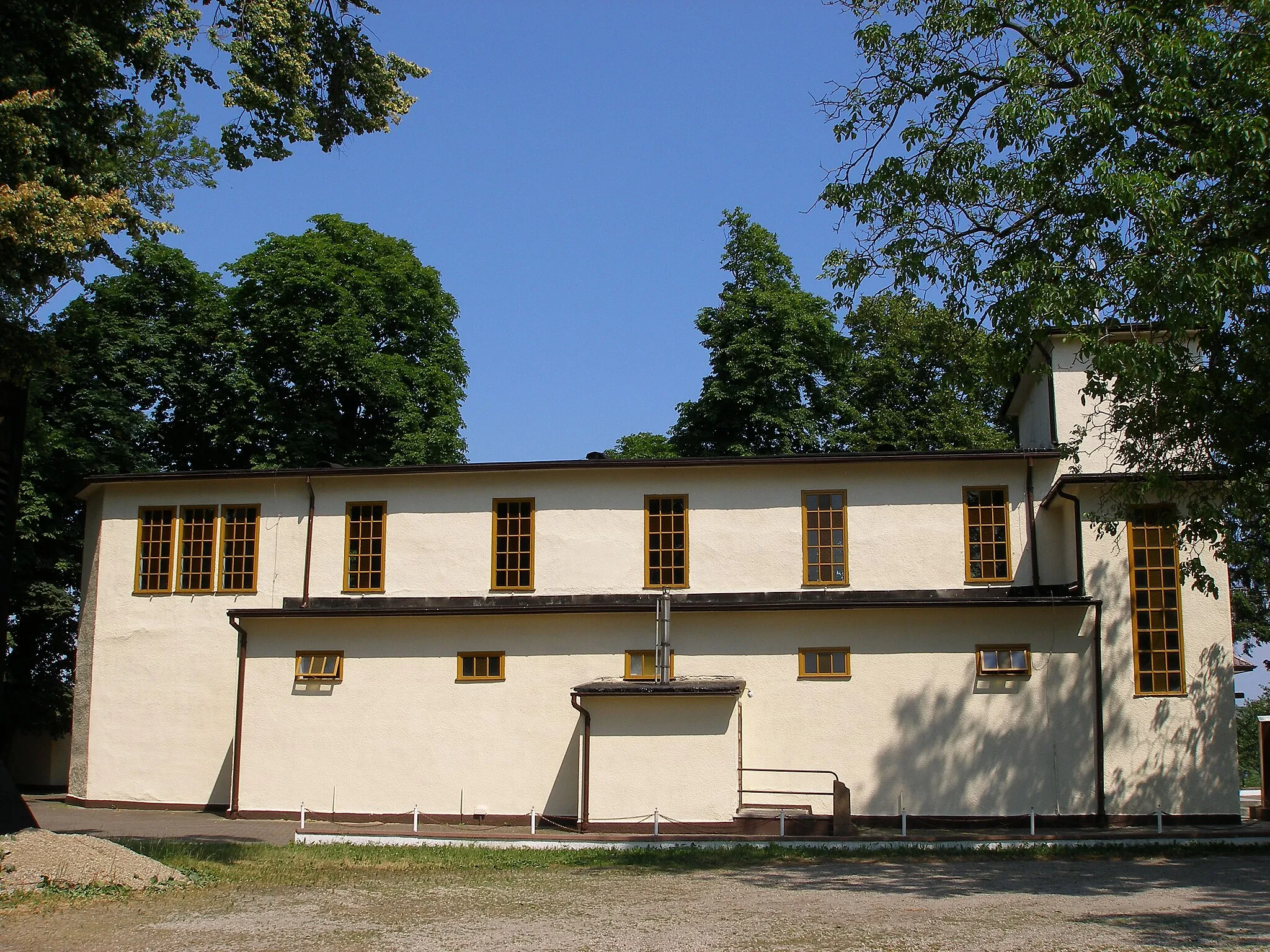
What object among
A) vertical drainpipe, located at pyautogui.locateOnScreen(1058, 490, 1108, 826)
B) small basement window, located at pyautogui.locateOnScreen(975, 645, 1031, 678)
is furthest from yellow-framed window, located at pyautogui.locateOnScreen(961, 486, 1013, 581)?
small basement window, located at pyautogui.locateOnScreen(975, 645, 1031, 678)

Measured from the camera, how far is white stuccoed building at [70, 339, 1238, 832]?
20.4 m

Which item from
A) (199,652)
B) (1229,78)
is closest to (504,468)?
(199,652)

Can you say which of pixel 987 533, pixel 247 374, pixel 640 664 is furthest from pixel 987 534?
pixel 247 374

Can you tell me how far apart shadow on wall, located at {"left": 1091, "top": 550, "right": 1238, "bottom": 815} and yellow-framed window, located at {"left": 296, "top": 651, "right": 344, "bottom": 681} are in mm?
13338

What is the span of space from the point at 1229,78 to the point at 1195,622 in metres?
10.2

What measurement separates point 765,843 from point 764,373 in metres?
18.6

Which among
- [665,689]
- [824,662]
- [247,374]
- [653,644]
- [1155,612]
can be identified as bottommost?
[665,689]

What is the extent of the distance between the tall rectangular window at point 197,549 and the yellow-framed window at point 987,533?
561 inches

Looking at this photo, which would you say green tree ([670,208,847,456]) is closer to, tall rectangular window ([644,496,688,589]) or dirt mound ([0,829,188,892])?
tall rectangular window ([644,496,688,589])

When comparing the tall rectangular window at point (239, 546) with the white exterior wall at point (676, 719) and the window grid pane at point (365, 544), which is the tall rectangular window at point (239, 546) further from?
the window grid pane at point (365, 544)

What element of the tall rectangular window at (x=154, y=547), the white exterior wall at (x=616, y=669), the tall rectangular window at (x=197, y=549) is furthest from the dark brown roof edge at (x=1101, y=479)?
the tall rectangular window at (x=154, y=547)

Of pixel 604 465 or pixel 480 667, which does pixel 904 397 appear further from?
pixel 480 667

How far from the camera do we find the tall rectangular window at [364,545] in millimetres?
23328

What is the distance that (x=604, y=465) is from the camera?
901 inches
